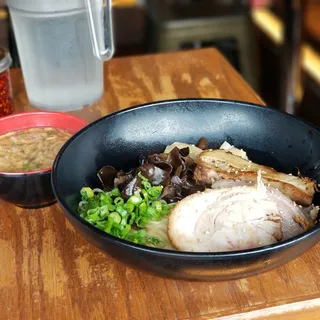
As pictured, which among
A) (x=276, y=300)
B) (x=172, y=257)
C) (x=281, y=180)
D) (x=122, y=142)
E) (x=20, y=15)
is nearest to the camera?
(x=172, y=257)

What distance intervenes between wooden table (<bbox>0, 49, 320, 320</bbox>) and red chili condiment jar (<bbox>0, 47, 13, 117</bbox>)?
39 centimetres

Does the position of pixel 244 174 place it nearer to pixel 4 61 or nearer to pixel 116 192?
pixel 116 192

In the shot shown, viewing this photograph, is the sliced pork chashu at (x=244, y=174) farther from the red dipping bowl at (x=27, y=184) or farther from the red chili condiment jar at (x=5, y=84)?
the red chili condiment jar at (x=5, y=84)

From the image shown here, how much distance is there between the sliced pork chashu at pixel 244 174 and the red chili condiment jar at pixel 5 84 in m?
0.61

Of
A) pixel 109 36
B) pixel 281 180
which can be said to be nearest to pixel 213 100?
pixel 281 180

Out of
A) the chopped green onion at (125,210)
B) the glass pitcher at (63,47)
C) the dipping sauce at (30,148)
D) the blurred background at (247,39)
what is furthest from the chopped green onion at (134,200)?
the blurred background at (247,39)

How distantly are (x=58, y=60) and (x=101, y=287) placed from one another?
2.54 ft

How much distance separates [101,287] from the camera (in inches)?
36.2

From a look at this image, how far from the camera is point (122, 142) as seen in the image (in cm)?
119

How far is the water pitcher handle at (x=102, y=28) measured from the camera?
1392mm

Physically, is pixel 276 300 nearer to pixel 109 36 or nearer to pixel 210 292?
pixel 210 292

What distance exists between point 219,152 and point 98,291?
1.27ft

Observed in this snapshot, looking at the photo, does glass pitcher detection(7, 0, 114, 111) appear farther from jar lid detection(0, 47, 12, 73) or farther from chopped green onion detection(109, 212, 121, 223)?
chopped green onion detection(109, 212, 121, 223)

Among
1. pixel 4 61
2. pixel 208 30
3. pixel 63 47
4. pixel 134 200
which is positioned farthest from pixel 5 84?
pixel 208 30
